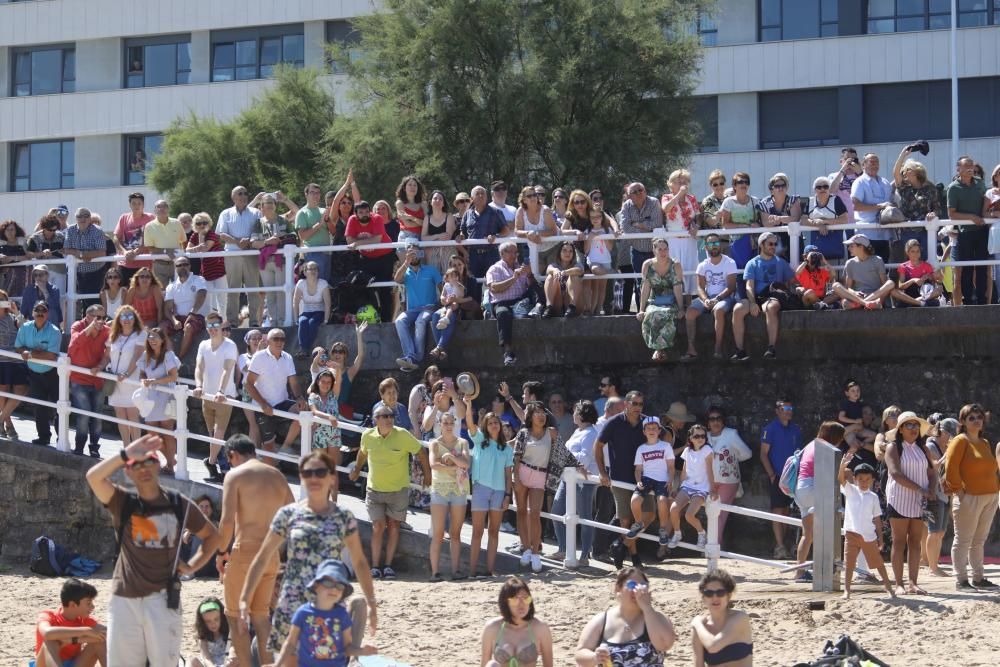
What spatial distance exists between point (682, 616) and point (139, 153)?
27.3 m

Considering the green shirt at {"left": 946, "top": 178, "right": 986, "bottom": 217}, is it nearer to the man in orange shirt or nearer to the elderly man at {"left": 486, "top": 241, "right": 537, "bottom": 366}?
the elderly man at {"left": 486, "top": 241, "right": 537, "bottom": 366}

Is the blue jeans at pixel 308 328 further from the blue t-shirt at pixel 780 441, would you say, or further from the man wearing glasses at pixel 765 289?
the blue t-shirt at pixel 780 441

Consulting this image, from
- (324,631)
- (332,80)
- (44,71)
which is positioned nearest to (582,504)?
(324,631)

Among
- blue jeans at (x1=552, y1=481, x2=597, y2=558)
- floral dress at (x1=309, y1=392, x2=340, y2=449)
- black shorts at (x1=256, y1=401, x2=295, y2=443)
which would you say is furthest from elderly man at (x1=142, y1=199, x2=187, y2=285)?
blue jeans at (x1=552, y1=481, x2=597, y2=558)

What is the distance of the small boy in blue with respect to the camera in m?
8.65

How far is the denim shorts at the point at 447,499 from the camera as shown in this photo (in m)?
14.4

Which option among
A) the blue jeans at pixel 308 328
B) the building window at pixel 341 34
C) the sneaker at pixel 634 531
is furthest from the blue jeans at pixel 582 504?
the building window at pixel 341 34

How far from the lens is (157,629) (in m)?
9.23

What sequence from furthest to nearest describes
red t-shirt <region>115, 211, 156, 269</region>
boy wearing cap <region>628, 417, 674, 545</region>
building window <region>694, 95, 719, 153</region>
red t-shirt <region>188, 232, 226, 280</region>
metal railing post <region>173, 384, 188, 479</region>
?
1. building window <region>694, 95, 719, 153</region>
2. red t-shirt <region>115, 211, 156, 269</region>
3. red t-shirt <region>188, 232, 226, 280</region>
4. metal railing post <region>173, 384, 188, 479</region>
5. boy wearing cap <region>628, 417, 674, 545</region>

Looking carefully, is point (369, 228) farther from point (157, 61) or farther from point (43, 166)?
point (43, 166)

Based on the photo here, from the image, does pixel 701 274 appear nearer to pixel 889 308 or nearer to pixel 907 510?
pixel 889 308

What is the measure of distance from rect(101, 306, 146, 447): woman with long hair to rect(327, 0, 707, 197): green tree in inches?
431

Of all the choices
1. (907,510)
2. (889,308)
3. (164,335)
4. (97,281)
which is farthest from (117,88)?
(907,510)

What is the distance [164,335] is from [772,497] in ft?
19.9
